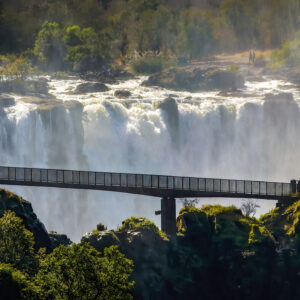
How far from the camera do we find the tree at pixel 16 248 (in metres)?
99.1

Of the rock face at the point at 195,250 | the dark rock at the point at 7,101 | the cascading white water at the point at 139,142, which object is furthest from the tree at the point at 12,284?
the dark rock at the point at 7,101

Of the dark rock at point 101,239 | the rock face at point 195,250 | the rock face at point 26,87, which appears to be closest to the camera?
the dark rock at point 101,239

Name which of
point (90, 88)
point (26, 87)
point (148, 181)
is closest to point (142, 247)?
point (148, 181)

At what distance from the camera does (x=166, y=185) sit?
126 m

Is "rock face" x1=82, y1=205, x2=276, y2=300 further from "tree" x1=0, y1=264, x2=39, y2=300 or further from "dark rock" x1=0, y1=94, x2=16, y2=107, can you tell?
"dark rock" x1=0, y1=94, x2=16, y2=107

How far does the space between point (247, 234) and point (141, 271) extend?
11.3 meters

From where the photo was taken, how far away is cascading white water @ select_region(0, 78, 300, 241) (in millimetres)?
161625

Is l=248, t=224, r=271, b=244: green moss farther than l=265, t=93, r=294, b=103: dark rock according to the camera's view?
No

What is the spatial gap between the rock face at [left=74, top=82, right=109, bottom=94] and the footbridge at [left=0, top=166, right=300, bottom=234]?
6097 cm

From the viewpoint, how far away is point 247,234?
4626 inches

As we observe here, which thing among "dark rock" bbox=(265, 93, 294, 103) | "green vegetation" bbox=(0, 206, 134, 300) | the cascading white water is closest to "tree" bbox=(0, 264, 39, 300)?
"green vegetation" bbox=(0, 206, 134, 300)

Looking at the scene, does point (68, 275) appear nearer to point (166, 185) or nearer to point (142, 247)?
point (142, 247)

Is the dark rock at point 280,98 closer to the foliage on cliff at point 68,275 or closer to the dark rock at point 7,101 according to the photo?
the dark rock at point 7,101

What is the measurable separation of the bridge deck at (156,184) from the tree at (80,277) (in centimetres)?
3384
